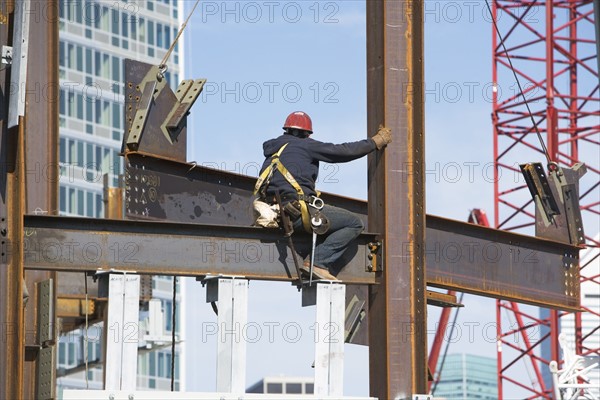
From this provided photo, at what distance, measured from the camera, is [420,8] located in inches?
557

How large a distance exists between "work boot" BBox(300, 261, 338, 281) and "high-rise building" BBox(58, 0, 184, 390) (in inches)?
2584

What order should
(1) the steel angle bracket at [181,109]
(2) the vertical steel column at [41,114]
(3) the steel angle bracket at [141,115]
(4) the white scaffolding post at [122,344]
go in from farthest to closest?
(2) the vertical steel column at [41,114]
(1) the steel angle bracket at [181,109]
(3) the steel angle bracket at [141,115]
(4) the white scaffolding post at [122,344]

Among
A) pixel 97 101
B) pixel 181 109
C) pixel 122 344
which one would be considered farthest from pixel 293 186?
pixel 97 101

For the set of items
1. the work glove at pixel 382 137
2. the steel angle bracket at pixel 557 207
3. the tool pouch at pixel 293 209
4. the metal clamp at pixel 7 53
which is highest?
the metal clamp at pixel 7 53

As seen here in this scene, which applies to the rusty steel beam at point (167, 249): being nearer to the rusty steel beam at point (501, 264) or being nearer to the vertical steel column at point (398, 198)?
the vertical steel column at point (398, 198)

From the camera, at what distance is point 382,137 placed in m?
13.7

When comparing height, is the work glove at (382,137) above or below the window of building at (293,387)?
above

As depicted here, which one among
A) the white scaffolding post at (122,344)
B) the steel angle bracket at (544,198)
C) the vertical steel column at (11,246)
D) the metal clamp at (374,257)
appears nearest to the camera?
the white scaffolding post at (122,344)

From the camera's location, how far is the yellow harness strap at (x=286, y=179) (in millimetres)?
13453

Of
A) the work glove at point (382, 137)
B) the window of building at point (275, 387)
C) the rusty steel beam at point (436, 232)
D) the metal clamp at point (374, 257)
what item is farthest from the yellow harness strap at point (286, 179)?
the window of building at point (275, 387)

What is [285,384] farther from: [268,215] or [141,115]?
[268,215]

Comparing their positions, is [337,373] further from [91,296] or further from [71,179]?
[71,179]

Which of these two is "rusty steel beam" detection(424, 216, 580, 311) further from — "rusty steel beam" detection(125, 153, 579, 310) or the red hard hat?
the red hard hat

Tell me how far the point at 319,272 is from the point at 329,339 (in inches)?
26.3
